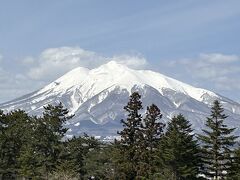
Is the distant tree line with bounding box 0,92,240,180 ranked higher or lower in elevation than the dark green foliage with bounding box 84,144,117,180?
lower

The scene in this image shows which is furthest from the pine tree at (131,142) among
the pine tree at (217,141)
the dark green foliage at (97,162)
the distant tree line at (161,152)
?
the dark green foliage at (97,162)

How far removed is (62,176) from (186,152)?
2114 centimetres

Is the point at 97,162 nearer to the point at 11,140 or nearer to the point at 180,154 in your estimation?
the point at 11,140

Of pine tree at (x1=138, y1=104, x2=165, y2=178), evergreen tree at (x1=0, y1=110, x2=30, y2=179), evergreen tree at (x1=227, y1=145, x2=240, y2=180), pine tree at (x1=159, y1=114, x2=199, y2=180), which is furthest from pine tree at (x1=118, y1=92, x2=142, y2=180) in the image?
evergreen tree at (x1=0, y1=110, x2=30, y2=179)

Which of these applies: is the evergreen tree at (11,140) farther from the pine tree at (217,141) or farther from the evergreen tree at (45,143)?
the pine tree at (217,141)

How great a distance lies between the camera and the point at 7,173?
86.7 meters

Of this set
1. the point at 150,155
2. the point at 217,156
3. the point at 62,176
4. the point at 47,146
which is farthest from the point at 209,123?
the point at 47,146

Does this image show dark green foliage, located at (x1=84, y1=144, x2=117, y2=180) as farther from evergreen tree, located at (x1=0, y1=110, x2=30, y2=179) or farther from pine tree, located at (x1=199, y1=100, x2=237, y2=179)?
pine tree, located at (x1=199, y1=100, x2=237, y2=179)

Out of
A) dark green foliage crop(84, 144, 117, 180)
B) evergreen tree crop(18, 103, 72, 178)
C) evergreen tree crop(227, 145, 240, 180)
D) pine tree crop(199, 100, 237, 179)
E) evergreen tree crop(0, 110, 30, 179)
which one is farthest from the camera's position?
dark green foliage crop(84, 144, 117, 180)

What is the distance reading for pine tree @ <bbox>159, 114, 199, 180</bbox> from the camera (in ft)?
217

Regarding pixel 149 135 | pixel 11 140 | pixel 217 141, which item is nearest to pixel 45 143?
pixel 11 140

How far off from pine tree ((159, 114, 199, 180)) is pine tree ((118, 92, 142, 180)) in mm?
3452

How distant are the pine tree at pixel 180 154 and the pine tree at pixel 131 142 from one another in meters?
3.45

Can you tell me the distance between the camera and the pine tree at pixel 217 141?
63.2 m
